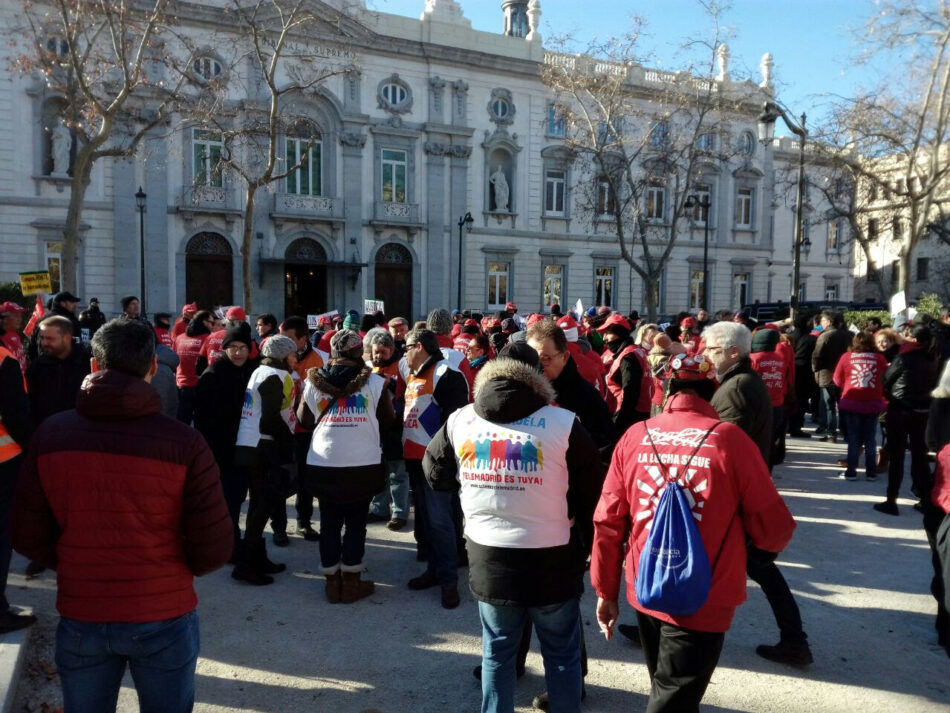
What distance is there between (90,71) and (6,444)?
2083 centimetres

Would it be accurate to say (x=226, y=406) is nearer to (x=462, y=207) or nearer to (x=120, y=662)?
(x=120, y=662)

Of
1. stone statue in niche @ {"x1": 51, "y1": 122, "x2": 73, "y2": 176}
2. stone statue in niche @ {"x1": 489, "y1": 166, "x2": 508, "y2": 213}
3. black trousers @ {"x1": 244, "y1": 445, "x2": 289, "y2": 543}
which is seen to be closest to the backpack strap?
black trousers @ {"x1": 244, "y1": 445, "x2": 289, "y2": 543}

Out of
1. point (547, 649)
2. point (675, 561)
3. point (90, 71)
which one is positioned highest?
point (90, 71)

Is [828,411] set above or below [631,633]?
above

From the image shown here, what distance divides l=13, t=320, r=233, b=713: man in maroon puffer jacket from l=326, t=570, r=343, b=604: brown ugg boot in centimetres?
254

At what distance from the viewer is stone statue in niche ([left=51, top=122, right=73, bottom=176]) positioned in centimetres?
2359

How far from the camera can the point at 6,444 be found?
4.28m

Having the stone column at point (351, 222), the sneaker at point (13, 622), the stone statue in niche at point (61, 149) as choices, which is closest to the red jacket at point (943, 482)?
the sneaker at point (13, 622)

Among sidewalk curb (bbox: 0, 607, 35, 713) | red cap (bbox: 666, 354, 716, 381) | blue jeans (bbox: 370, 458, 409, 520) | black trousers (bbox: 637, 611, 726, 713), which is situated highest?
red cap (bbox: 666, 354, 716, 381)

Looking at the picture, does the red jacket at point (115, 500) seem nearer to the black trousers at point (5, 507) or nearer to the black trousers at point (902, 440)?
the black trousers at point (5, 507)

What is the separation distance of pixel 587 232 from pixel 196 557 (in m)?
30.8

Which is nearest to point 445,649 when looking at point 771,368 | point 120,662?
point 120,662

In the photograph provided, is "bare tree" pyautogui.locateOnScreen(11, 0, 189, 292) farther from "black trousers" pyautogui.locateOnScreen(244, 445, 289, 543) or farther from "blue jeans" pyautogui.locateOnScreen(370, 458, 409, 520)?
"black trousers" pyautogui.locateOnScreen(244, 445, 289, 543)

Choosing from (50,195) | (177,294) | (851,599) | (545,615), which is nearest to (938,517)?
(851,599)
